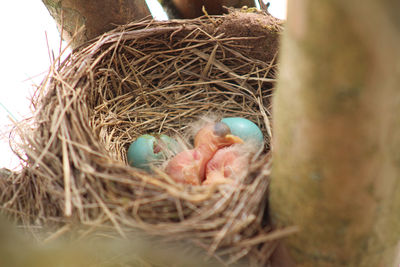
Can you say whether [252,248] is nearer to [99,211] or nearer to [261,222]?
[261,222]

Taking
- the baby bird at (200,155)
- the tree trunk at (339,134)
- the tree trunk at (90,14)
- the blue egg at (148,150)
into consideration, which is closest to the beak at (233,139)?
the baby bird at (200,155)

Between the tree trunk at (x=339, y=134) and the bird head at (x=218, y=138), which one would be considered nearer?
the tree trunk at (x=339, y=134)

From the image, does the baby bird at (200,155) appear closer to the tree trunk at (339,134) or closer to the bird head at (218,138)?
the bird head at (218,138)

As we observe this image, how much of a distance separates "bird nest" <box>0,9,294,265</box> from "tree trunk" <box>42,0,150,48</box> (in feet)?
0.22

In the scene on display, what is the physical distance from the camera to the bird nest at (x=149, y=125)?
1.05m

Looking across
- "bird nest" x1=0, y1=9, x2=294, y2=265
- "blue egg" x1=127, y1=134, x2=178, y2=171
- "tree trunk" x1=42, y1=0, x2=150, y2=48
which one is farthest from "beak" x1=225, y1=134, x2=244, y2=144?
"tree trunk" x1=42, y1=0, x2=150, y2=48

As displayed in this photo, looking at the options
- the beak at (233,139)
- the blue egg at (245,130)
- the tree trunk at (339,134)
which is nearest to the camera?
the tree trunk at (339,134)

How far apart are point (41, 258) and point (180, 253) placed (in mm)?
516

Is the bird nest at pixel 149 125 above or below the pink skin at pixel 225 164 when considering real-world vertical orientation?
above

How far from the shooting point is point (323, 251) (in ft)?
3.17

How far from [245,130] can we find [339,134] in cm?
81

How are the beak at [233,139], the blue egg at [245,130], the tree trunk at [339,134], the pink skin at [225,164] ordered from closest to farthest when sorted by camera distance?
the tree trunk at [339,134], the pink skin at [225,164], the beak at [233,139], the blue egg at [245,130]

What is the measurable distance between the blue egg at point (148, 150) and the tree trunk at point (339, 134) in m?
0.63

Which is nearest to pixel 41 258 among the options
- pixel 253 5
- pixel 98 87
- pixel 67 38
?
pixel 98 87
